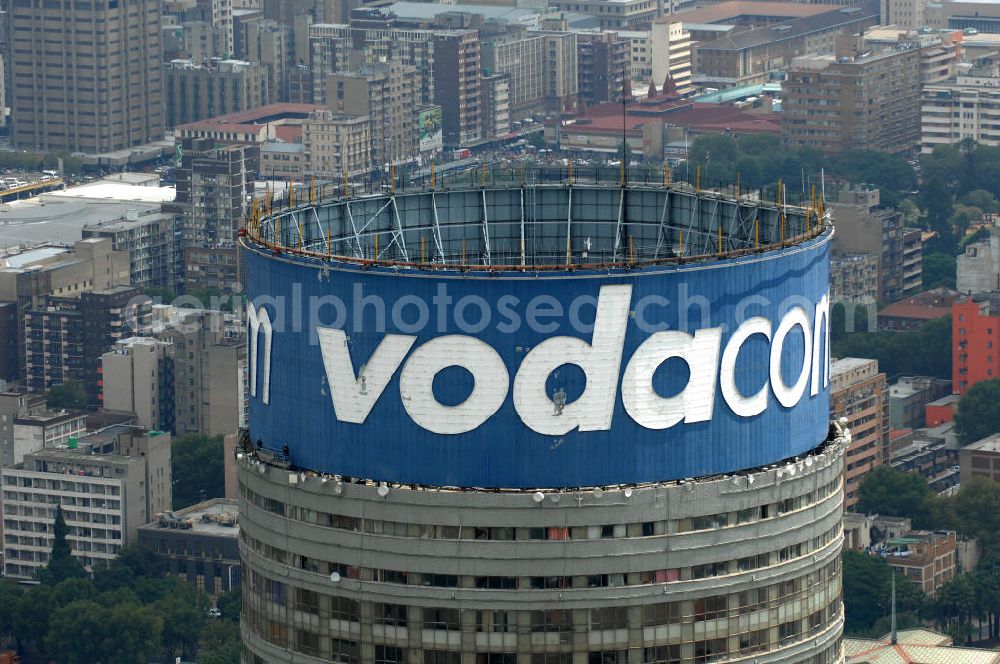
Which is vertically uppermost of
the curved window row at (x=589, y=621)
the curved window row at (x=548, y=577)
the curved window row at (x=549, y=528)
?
the curved window row at (x=549, y=528)

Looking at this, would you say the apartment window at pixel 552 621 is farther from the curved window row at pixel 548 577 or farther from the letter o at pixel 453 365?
the letter o at pixel 453 365

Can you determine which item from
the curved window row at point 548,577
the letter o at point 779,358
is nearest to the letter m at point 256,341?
the curved window row at point 548,577

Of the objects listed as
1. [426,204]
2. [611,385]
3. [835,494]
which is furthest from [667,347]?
[426,204]

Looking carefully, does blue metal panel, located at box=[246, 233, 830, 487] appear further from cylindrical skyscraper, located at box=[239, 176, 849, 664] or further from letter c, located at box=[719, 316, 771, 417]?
letter c, located at box=[719, 316, 771, 417]

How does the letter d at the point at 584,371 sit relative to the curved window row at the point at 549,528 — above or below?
above

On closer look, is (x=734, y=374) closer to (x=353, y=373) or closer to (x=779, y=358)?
(x=779, y=358)
